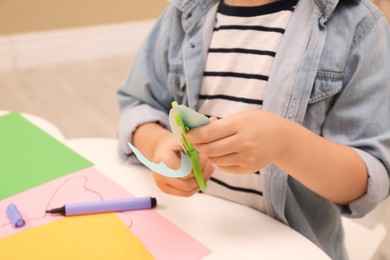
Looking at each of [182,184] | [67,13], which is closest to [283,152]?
[182,184]

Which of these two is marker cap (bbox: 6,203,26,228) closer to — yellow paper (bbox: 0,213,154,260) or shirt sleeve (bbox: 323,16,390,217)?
yellow paper (bbox: 0,213,154,260)

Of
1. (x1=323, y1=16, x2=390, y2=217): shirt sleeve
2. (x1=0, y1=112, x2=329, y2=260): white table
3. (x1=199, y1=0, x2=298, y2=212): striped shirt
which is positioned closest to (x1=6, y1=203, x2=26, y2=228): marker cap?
(x1=0, y1=112, x2=329, y2=260): white table

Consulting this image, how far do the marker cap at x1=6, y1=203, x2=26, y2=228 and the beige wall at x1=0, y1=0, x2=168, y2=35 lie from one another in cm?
187

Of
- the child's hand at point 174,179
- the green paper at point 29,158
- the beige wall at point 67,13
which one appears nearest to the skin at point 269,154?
the child's hand at point 174,179

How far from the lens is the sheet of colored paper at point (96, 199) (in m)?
0.49

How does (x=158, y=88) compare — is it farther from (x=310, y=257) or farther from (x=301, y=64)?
(x=310, y=257)

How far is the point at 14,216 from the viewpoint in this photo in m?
0.52

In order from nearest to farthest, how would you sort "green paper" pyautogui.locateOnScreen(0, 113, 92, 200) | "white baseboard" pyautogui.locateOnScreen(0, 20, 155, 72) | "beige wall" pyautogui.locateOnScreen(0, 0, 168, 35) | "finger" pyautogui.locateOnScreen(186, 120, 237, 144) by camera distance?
1. "finger" pyautogui.locateOnScreen(186, 120, 237, 144)
2. "green paper" pyautogui.locateOnScreen(0, 113, 92, 200)
3. "beige wall" pyautogui.locateOnScreen(0, 0, 168, 35)
4. "white baseboard" pyautogui.locateOnScreen(0, 20, 155, 72)

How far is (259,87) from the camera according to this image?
24.1 inches

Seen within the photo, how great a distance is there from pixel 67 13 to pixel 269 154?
208cm

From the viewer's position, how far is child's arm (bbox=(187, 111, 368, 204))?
46 cm

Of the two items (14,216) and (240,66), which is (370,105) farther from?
(14,216)

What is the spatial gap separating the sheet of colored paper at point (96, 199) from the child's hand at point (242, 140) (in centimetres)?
10

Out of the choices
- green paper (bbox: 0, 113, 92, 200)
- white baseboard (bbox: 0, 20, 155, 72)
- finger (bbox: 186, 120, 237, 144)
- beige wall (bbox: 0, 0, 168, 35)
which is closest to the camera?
finger (bbox: 186, 120, 237, 144)
